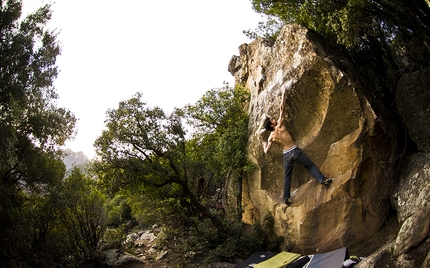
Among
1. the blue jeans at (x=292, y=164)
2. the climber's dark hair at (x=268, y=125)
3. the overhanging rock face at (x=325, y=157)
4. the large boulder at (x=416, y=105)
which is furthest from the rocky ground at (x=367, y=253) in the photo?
the climber's dark hair at (x=268, y=125)

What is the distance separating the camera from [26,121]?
12391 millimetres

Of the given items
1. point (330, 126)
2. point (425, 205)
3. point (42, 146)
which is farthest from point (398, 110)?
point (42, 146)

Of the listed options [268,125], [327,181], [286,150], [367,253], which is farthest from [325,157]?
[367,253]

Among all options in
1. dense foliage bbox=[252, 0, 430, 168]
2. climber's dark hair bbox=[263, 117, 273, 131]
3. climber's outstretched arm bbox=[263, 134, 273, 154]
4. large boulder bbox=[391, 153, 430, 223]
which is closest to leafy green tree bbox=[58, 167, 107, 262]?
climber's outstretched arm bbox=[263, 134, 273, 154]

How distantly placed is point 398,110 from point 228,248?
8.16 meters

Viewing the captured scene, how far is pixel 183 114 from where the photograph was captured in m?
15.9

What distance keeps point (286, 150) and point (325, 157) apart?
4.35 ft

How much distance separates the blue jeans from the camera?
10.5m

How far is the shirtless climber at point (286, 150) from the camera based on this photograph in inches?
417

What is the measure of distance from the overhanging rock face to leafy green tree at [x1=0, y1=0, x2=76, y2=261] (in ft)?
28.9

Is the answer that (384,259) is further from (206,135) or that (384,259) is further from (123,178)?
(206,135)

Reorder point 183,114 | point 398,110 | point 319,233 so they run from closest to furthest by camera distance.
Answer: point 319,233 → point 398,110 → point 183,114

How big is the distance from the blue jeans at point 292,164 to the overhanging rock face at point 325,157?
0.35m

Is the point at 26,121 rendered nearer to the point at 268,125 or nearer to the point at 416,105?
the point at 268,125
